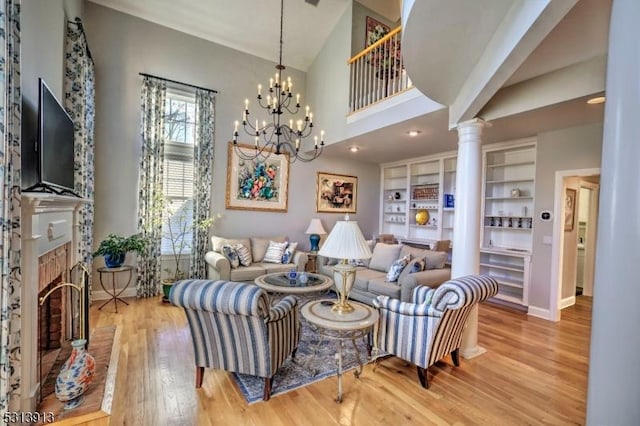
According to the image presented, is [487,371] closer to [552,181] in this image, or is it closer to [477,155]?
[477,155]

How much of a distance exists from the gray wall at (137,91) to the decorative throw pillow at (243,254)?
64 cm

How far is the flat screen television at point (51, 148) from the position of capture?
2.00 metres

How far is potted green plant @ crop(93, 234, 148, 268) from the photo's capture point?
13.1 ft

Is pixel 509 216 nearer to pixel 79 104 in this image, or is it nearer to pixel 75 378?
pixel 75 378

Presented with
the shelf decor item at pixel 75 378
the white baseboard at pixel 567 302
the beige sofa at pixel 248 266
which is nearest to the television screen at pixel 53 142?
the shelf decor item at pixel 75 378

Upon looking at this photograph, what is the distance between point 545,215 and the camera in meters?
4.39

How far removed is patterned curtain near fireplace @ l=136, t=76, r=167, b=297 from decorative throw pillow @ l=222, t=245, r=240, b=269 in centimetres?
104

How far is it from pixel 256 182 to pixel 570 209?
5231mm

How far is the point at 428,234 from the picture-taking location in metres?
6.50

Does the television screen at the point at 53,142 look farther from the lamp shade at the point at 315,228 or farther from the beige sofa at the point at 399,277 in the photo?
the lamp shade at the point at 315,228

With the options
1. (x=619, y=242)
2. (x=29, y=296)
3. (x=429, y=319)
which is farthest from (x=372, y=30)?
(x=29, y=296)

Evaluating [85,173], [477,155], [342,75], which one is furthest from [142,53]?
[477,155]

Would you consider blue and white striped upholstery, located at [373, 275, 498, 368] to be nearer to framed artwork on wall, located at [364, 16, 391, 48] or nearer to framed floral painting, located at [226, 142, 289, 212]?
framed floral painting, located at [226, 142, 289, 212]

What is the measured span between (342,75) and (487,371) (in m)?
4.77
